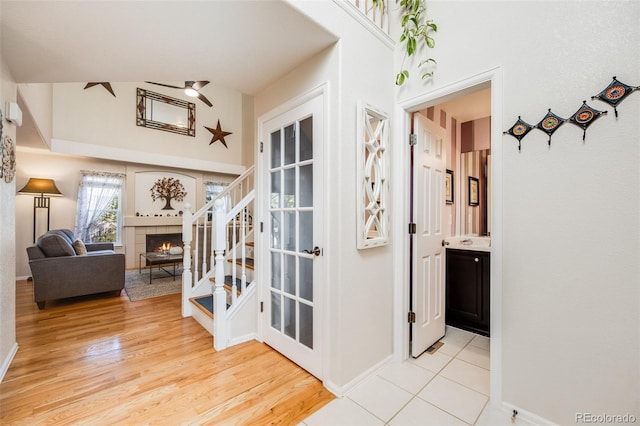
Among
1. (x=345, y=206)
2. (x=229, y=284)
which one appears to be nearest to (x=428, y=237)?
(x=345, y=206)

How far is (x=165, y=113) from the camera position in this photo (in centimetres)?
619

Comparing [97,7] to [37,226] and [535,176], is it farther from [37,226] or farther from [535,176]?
[37,226]

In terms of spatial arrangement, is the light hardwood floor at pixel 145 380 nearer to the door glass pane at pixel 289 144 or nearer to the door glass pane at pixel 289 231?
the door glass pane at pixel 289 231

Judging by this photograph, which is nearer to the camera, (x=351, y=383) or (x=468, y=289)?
(x=351, y=383)

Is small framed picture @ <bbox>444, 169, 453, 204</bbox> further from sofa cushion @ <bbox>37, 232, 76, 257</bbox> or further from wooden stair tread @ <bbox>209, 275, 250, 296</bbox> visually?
sofa cushion @ <bbox>37, 232, 76, 257</bbox>

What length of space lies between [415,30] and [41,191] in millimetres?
6216

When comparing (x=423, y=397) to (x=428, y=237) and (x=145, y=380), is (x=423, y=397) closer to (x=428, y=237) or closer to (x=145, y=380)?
(x=428, y=237)

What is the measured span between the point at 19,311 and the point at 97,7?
3.77 meters

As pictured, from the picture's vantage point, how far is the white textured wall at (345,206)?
1.74 m

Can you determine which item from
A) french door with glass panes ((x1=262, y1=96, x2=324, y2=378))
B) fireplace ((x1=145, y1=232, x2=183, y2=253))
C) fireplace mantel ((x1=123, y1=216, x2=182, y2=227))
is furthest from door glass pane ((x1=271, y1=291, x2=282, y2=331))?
fireplace mantel ((x1=123, y1=216, x2=182, y2=227))

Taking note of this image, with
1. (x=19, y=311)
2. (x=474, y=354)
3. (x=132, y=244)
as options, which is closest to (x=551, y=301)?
(x=474, y=354)

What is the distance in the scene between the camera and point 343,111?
1.76m

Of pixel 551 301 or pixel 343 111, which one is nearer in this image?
pixel 551 301

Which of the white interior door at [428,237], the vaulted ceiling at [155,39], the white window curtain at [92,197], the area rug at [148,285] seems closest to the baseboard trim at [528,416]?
the white interior door at [428,237]
